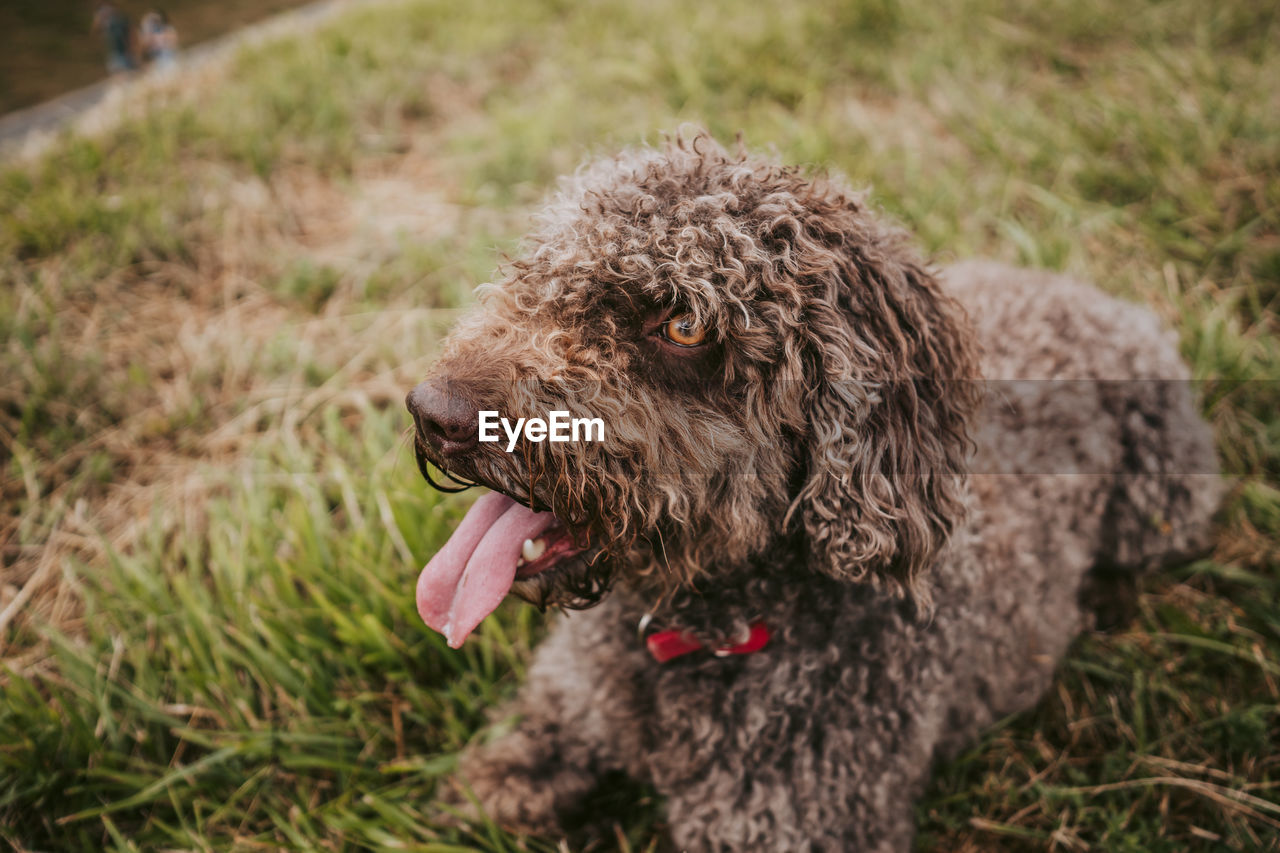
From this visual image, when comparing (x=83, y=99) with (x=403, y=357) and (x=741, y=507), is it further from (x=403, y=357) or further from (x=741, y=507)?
(x=741, y=507)

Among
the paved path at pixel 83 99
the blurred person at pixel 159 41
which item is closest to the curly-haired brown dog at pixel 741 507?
the paved path at pixel 83 99

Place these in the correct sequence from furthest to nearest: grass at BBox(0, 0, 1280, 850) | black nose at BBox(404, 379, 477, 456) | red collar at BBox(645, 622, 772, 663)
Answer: grass at BBox(0, 0, 1280, 850) → red collar at BBox(645, 622, 772, 663) → black nose at BBox(404, 379, 477, 456)

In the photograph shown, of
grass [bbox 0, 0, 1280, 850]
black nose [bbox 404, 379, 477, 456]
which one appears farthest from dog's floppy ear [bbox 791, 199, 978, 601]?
grass [bbox 0, 0, 1280, 850]

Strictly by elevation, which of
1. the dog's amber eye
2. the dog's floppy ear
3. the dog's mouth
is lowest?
the dog's mouth

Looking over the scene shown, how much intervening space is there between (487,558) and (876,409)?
40.1 inches

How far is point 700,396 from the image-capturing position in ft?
5.74

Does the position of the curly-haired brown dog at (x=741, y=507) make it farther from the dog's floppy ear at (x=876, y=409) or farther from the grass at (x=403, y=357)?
the grass at (x=403, y=357)

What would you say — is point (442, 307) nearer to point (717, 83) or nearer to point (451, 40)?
point (717, 83)

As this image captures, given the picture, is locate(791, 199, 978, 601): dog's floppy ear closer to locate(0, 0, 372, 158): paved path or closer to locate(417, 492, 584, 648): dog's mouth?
locate(417, 492, 584, 648): dog's mouth

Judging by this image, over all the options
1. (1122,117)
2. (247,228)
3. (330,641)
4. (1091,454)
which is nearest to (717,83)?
(1122,117)

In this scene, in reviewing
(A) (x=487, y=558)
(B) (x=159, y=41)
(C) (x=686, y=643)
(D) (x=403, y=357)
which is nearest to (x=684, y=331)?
(A) (x=487, y=558)

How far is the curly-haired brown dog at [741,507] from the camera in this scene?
169 cm

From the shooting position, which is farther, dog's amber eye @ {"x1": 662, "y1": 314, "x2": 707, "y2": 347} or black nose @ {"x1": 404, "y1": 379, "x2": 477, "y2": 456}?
dog's amber eye @ {"x1": 662, "y1": 314, "x2": 707, "y2": 347}

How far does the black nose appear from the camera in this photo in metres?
1.54
